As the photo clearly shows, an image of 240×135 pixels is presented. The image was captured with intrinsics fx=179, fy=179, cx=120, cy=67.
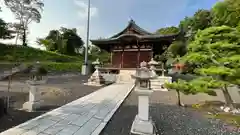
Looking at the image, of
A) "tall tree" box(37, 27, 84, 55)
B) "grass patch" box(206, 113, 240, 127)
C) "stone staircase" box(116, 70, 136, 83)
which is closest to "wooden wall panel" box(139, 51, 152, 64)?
"stone staircase" box(116, 70, 136, 83)

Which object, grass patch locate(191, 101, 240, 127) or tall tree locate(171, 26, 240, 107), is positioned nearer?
grass patch locate(191, 101, 240, 127)

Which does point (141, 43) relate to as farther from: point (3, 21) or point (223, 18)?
point (3, 21)

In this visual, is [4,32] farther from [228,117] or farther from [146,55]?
[228,117]

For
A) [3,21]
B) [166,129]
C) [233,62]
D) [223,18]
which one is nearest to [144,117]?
[166,129]

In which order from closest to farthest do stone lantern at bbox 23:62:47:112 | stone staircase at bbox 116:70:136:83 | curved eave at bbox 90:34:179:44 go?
stone lantern at bbox 23:62:47:112 → stone staircase at bbox 116:70:136:83 → curved eave at bbox 90:34:179:44

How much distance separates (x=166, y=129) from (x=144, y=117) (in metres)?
0.67

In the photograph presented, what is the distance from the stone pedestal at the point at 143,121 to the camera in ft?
13.3

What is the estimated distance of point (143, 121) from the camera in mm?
4148

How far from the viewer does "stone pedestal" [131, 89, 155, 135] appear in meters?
4.04

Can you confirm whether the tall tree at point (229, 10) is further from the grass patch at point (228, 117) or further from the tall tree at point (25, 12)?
the tall tree at point (25, 12)

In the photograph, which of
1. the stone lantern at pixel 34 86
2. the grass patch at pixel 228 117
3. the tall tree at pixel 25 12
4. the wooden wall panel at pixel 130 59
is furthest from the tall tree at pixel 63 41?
the grass patch at pixel 228 117

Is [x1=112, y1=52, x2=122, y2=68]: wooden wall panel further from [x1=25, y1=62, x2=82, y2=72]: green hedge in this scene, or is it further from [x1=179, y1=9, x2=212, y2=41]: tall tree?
[x1=179, y1=9, x2=212, y2=41]: tall tree

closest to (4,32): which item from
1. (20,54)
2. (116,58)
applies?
(20,54)

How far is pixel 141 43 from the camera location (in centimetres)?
1852
